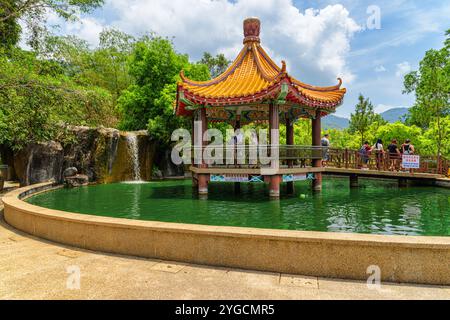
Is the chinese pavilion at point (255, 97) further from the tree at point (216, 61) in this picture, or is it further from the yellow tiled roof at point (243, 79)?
the tree at point (216, 61)

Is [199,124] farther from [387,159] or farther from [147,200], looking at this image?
[387,159]

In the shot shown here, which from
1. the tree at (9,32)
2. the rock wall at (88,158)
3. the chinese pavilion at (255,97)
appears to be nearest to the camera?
the chinese pavilion at (255,97)

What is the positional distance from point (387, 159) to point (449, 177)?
12.4 feet

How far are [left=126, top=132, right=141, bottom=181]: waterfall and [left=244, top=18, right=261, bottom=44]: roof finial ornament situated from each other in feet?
42.6

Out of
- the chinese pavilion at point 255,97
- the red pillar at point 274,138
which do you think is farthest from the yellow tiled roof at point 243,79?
the red pillar at point 274,138

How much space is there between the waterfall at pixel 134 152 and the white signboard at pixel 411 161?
64.2 feet

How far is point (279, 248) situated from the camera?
16.2 feet

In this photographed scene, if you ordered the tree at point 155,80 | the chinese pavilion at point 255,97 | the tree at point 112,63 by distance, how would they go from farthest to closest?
the tree at point 112,63
the tree at point 155,80
the chinese pavilion at point 255,97

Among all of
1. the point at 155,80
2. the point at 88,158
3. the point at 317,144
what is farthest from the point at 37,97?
the point at 155,80

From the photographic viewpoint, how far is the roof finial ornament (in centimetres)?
1784

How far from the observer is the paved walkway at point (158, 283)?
4066mm

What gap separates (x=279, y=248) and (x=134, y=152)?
75.1ft

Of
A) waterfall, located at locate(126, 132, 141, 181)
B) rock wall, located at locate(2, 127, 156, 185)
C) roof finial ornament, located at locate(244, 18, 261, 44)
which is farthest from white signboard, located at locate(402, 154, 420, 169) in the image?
waterfall, located at locate(126, 132, 141, 181)
